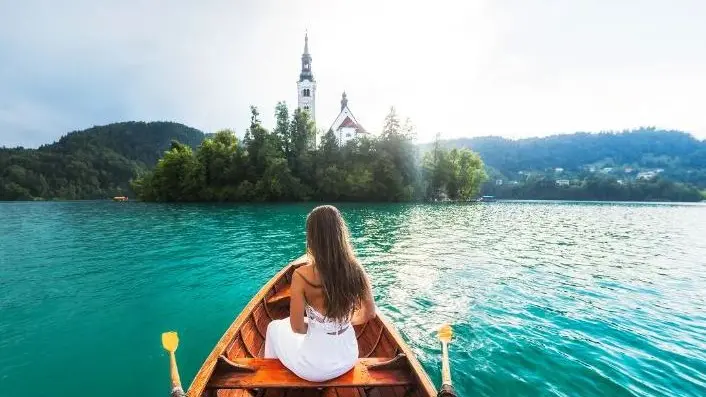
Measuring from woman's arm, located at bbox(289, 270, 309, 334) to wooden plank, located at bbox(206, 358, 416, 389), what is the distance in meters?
0.58

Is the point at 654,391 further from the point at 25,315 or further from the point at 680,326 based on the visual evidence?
the point at 25,315

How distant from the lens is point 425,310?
28.4 feet

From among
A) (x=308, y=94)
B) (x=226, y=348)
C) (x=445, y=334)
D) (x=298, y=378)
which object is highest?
(x=308, y=94)

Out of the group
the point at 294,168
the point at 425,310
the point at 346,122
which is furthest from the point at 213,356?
the point at 346,122

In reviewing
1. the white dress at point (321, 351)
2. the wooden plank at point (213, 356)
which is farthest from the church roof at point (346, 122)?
the white dress at point (321, 351)

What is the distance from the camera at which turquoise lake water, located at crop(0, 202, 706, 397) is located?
5630mm

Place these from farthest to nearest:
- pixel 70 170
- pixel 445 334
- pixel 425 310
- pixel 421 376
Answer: pixel 70 170 < pixel 425 310 < pixel 445 334 < pixel 421 376

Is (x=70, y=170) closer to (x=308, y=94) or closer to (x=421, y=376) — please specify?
(x=308, y=94)

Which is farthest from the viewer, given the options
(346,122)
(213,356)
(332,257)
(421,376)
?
(346,122)

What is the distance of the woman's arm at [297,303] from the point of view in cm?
311

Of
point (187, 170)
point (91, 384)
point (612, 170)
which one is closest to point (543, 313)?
point (91, 384)

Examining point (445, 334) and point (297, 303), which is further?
point (445, 334)

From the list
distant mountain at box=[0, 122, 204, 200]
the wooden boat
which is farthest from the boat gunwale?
distant mountain at box=[0, 122, 204, 200]

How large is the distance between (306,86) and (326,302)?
100826 millimetres
